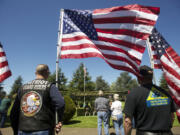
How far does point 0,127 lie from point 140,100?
9.29m

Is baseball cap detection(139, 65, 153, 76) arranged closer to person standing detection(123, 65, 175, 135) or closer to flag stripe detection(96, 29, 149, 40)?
person standing detection(123, 65, 175, 135)

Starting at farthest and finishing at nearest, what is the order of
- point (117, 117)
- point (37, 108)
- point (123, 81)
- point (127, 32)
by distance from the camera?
point (123, 81)
point (117, 117)
point (127, 32)
point (37, 108)

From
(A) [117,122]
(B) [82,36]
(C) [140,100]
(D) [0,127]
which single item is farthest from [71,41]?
(D) [0,127]

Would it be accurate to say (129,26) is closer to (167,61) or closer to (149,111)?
(167,61)

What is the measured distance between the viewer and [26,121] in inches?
91.5

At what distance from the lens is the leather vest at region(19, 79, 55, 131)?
7.55ft

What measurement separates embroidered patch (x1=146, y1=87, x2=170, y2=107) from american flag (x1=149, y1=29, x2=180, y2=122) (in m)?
1.28

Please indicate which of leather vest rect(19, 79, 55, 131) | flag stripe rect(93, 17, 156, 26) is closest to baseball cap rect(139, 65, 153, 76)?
leather vest rect(19, 79, 55, 131)

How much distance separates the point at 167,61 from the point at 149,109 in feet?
6.09

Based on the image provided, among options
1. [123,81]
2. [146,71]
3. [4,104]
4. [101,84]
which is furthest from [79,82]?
[123,81]

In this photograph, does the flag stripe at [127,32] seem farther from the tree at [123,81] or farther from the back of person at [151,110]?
the tree at [123,81]

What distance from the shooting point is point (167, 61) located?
3465mm

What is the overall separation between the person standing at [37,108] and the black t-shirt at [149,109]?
1189mm

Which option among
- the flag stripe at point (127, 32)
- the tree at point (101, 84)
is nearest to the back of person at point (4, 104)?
the flag stripe at point (127, 32)
